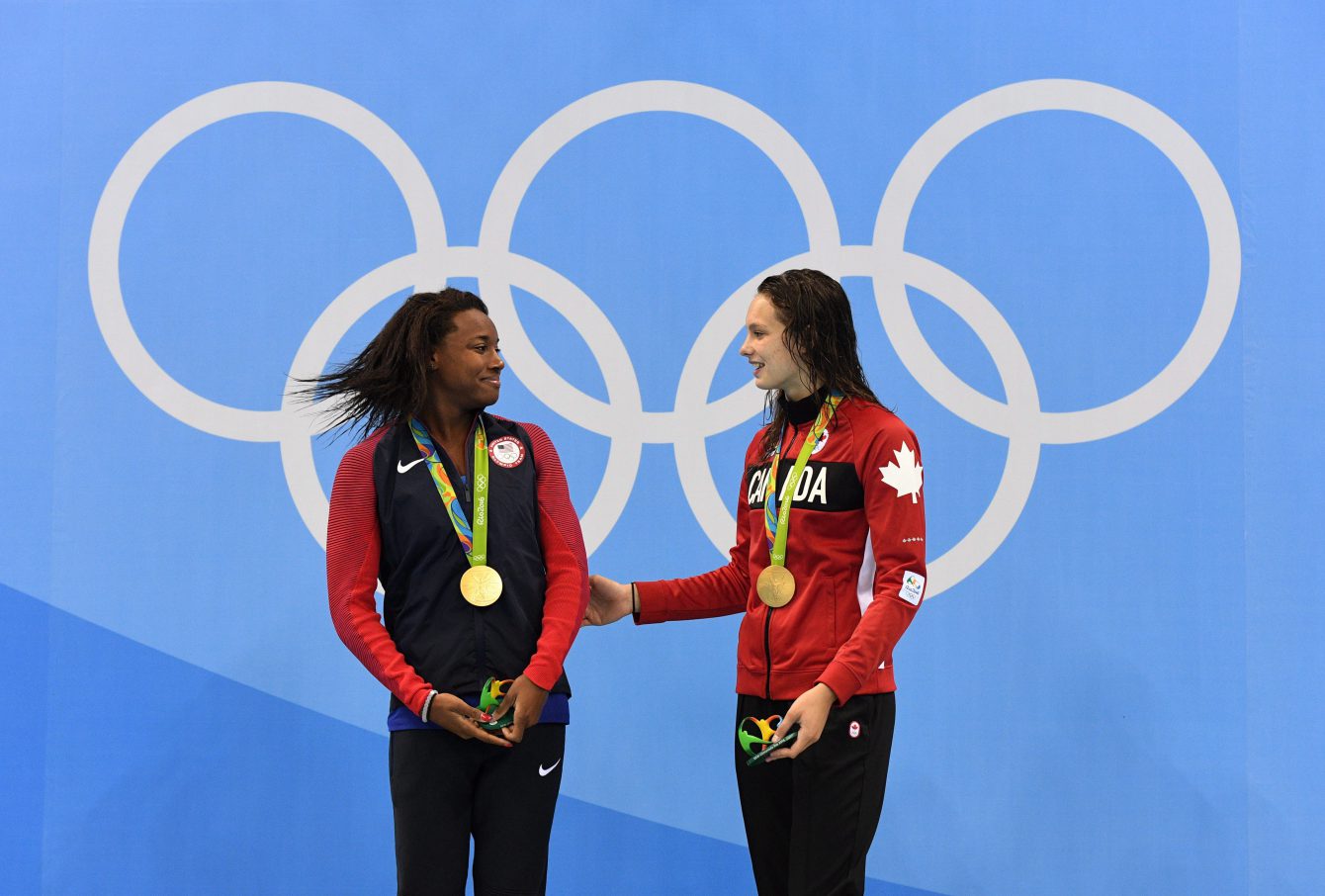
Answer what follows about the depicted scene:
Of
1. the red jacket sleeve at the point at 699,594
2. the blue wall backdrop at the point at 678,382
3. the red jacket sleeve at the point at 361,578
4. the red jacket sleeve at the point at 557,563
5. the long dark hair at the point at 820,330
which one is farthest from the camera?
the blue wall backdrop at the point at 678,382

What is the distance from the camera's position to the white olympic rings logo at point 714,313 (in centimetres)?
378

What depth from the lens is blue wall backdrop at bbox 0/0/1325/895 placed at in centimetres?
374

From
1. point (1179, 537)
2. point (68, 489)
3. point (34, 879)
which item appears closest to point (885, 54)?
point (1179, 537)

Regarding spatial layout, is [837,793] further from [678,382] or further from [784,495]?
[678,382]

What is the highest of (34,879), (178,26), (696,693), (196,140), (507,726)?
(178,26)

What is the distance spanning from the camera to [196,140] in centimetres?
391

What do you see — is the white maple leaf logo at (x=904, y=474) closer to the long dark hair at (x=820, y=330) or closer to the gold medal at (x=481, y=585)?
the long dark hair at (x=820, y=330)

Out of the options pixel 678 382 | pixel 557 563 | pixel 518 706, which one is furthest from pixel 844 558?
pixel 678 382

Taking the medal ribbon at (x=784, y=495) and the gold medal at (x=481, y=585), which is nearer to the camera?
the gold medal at (x=481, y=585)

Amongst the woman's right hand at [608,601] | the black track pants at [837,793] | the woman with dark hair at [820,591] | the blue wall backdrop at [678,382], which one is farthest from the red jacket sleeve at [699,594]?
the blue wall backdrop at [678,382]

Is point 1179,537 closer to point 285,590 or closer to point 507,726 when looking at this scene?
point 507,726

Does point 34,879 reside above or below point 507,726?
below

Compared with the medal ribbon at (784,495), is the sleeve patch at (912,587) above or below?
below

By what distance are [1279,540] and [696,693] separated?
6.00ft
